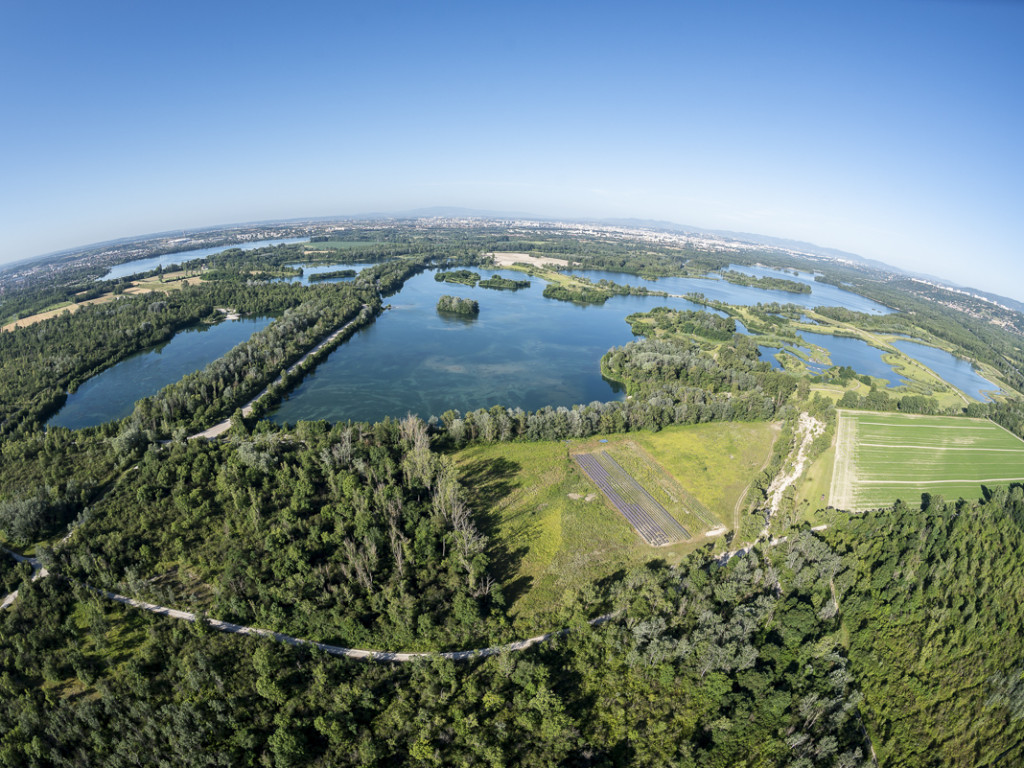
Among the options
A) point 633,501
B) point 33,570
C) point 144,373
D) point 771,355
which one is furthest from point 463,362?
point 771,355

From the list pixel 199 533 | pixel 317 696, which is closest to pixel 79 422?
pixel 199 533

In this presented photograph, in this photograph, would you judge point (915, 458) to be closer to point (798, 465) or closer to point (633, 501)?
point (798, 465)

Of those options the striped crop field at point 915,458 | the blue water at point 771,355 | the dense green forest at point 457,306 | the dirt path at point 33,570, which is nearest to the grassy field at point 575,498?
the striped crop field at point 915,458

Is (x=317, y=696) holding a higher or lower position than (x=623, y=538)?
lower

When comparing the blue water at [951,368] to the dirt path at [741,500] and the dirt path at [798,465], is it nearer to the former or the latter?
the dirt path at [798,465]

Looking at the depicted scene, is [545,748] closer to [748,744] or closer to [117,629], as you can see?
[748,744]

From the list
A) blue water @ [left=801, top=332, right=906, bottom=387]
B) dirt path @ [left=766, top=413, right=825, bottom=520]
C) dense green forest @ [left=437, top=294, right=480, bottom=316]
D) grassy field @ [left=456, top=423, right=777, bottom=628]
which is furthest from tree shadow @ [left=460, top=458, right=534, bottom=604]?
blue water @ [left=801, top=332, right=906, bottom=387]
